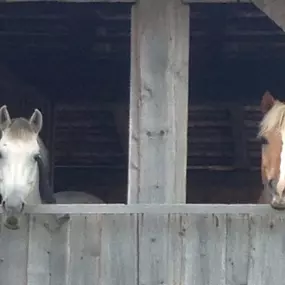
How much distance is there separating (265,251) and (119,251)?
73 cm

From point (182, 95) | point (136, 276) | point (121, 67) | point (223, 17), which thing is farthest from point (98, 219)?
point (121, 67)

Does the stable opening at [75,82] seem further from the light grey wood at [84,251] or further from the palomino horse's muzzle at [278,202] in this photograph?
the palomino horse's muzzle at [278,202]

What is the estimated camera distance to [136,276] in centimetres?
535

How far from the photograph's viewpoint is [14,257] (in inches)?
211

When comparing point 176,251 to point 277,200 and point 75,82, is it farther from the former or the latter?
point 75,82

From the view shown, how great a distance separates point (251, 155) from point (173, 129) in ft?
13.8

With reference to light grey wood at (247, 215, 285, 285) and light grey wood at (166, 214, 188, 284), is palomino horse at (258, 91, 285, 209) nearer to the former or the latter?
light grey wood at (247, 215, 285, 285)

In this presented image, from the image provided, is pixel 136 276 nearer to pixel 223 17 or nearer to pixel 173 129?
pixel 173 129

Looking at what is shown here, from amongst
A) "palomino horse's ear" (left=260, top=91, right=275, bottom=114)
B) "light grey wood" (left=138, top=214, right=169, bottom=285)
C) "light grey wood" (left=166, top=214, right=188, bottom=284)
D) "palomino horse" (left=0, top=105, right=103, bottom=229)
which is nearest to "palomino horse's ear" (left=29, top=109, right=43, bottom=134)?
"palomino horse" (left=0, top=105, right=103, bottom=229)

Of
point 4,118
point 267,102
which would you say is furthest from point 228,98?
point 4,118

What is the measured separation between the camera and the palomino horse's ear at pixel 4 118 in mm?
5719

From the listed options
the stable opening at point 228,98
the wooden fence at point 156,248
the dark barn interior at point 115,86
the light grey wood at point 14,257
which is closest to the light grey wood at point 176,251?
the wooden fence at point 156,248

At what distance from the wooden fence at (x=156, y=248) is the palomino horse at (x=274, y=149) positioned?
0.40 ft

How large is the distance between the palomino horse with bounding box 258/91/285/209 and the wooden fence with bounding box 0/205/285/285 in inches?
4.7
